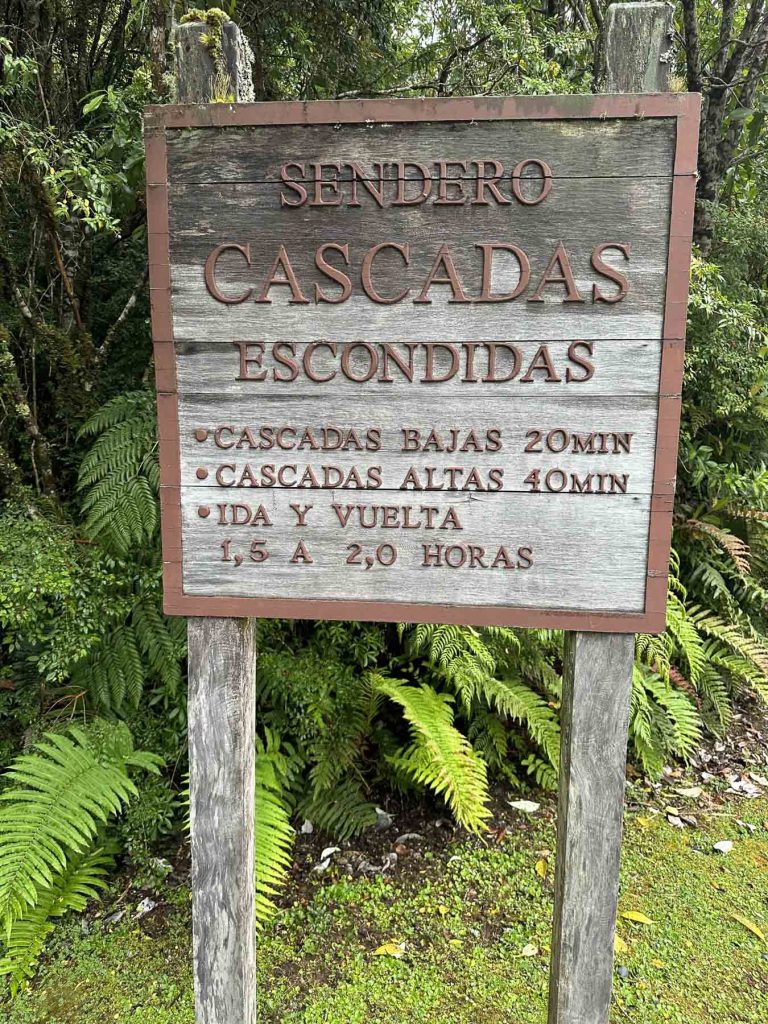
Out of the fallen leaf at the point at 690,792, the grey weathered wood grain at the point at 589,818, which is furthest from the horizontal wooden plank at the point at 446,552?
the fallen leaf at the point at 690,792

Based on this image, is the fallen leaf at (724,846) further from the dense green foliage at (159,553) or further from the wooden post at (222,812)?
the wooden post at (222,812)

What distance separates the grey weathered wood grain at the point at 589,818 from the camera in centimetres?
202

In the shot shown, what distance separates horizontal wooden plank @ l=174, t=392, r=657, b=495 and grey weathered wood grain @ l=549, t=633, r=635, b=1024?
0.48 m

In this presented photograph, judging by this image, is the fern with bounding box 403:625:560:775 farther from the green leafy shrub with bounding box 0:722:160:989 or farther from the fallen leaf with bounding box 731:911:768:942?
the green leafy shrub with bounding box 0:722:160:989

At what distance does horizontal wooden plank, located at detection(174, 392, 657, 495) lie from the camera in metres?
1.88

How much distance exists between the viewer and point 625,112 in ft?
5.70

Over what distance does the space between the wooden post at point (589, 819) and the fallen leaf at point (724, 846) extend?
1.76 meters

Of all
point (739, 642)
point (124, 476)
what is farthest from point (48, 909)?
point (739, 642)

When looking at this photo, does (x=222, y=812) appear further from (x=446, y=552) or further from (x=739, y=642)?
(x=739, y=642)

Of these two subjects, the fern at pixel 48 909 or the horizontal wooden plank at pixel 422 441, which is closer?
the horizontal wooden plank at pixel 422 441


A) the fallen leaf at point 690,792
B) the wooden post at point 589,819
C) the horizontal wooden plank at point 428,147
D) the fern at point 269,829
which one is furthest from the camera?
the fallen leaf at point 690,792

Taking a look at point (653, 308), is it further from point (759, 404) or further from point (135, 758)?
point (759, 404)

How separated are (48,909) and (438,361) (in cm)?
265

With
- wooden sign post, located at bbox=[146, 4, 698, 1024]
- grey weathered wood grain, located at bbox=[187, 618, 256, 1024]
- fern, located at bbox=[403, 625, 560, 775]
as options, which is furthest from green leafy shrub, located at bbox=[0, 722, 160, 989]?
fern, located at bbox=[403, 625, 560, 775]
